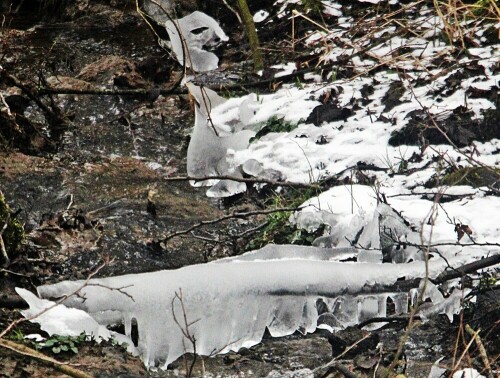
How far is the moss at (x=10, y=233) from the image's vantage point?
185 inches

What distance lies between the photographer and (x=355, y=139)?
259 inches

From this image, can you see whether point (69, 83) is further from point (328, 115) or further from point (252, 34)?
point (328, 115)

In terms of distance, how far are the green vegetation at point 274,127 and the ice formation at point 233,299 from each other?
2167 mm

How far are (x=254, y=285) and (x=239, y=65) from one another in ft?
13.3

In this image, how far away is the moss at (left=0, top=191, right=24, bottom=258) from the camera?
4.70 meters

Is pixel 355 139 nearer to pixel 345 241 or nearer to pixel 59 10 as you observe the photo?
pixel 345 241

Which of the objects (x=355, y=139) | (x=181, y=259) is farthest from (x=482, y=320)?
(x=355, y=139)

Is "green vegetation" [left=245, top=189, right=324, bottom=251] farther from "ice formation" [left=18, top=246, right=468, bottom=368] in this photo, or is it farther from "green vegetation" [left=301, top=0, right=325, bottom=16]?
"green vegetation" [left=301, top=0, right=325, bottom=16]

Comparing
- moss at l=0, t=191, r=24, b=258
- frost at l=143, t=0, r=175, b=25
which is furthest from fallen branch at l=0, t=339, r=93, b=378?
frost at l=143, t=0, r=175, b=25

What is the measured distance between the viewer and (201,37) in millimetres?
8672

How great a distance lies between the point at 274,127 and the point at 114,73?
197 cm

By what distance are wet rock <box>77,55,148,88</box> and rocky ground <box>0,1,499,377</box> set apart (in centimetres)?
1

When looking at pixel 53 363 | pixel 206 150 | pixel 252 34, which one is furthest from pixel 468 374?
pixel 252 34

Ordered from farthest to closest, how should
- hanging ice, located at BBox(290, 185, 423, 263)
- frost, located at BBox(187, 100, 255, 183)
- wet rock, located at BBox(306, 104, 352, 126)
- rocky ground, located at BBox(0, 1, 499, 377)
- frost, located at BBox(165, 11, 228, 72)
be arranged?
frost, located at BBox(165, 11, 228, 72)
wet rock, located at BBox(306, 104, 352, 126)
frost, located at BBox(187, 100, 255, 183)
hanging ice, located at BBox(290, 185, 423, 263)
rocky ground, located at BBox(0, 1, 499, 377)
